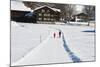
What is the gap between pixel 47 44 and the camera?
2.56 meters

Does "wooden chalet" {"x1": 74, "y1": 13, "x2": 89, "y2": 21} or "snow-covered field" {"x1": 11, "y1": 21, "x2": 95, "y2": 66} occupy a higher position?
"wooden chalet" {"x1": 74, "y1": 13, "x2": 89, "y2": 21}

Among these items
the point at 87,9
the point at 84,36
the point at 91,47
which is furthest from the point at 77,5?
the point at 91,47

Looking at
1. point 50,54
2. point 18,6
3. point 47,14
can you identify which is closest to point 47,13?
point 47,14

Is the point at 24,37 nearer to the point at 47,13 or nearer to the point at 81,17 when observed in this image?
the point at 47,13

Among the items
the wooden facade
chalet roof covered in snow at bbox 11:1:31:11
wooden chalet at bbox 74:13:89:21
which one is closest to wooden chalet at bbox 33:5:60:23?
the wooden facade

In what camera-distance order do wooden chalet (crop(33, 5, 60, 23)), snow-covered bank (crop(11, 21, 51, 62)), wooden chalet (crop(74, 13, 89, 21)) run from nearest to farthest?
snow-covered bank (crop(11, 21, 51, 62)) < wooden chalet (crop(33, 5, 60, 23)) < wooden chalet (crop(74, 13, 89, 21))

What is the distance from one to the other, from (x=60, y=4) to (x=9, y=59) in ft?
2.94

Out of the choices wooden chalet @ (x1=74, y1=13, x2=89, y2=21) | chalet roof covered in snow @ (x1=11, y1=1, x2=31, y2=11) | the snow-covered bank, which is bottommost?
the snow-covered bank

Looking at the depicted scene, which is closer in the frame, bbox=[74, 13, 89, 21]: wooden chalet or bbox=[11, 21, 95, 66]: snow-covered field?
bbox=[11, 21, 95, 66]: snow-covered field

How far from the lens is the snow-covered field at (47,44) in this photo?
2428mm

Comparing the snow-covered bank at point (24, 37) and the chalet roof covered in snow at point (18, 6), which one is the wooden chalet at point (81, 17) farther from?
the chalet roof covered in snow at point (18, 6)

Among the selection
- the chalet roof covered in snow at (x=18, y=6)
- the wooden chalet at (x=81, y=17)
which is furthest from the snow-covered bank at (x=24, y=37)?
the wooden chalet at (x=81, y=17)

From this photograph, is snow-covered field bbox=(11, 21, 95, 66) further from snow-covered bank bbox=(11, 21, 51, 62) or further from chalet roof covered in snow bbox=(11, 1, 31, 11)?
chalet roof covered in snow bbox=(11, 1, 31, 11)

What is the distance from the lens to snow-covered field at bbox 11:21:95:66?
243 cm
